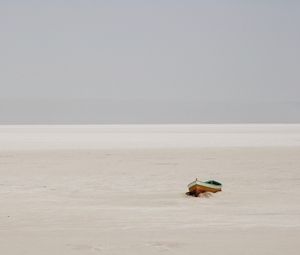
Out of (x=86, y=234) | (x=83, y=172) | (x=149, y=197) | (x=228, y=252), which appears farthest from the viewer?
(x=83, y=172)

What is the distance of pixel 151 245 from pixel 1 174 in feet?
42.9

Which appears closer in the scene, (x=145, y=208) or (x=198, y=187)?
(x=145, y=208)

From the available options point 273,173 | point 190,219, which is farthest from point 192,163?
point 190,219

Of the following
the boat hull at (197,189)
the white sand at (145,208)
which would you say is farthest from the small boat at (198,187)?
the white sand at (145,208)

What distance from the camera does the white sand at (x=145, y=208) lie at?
7.59 meters

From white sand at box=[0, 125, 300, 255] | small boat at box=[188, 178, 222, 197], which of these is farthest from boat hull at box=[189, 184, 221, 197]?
white sand at box=[0, 125, 300, 255]

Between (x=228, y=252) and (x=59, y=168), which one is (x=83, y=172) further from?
(x=228, y=252)

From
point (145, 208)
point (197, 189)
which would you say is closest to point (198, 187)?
point (197, 189)

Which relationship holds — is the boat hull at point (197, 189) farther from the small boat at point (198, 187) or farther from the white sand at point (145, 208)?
the white sand at point (145, 208)

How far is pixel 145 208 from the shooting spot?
1173 centimetres

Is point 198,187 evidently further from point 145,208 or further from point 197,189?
point 145,208

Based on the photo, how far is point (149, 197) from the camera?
13.8m

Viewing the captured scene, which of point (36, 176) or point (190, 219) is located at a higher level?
point (36, 176)

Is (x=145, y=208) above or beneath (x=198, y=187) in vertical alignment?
beneath
